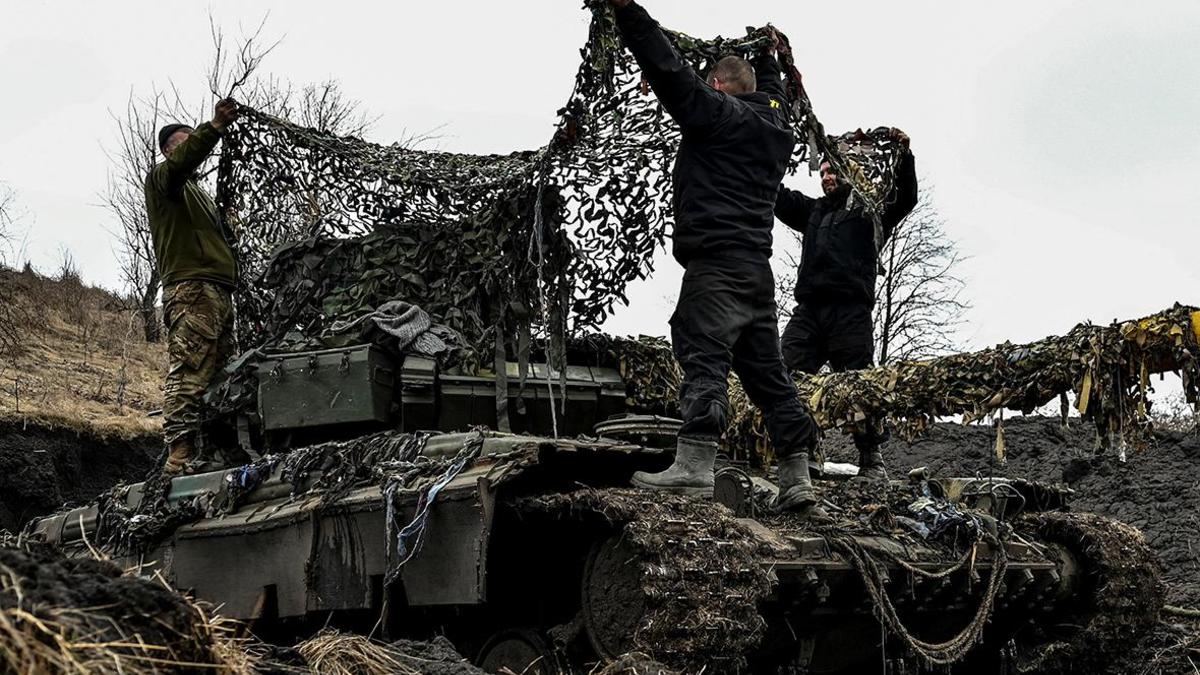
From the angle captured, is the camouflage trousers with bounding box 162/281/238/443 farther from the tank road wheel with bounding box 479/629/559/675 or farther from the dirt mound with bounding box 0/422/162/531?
the dirt mound with bounding box 0/422/162/531

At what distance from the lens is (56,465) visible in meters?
12.7

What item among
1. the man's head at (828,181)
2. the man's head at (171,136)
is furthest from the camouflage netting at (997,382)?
the man's head at (171,136)

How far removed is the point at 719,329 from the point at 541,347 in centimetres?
190

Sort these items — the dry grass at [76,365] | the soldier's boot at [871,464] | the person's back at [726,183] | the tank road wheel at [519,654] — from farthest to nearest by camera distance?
the dry grass at [76,365], the soldier's boot at [871,464], the person's back at [726,183], the tank road wheel at [519,654]

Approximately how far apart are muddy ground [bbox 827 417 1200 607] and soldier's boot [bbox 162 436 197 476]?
19.3 ft

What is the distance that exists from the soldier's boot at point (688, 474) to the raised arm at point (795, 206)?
330 centimetres

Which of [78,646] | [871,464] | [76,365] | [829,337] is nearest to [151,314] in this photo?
[76,365]

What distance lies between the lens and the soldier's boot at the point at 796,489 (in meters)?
5.52

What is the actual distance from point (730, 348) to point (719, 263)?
1.23 feet

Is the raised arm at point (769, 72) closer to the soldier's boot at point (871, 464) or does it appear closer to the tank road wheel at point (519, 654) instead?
the soldier's boot at point (871, 464)

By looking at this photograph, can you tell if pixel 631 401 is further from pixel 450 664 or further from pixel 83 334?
pixel 83 334

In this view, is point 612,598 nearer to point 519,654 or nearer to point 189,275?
point 519,654

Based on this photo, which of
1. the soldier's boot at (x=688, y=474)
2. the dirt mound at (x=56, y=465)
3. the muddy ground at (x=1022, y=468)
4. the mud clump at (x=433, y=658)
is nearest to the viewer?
the mud clump at (x=433, y=658)

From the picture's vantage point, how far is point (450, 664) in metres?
4.31
